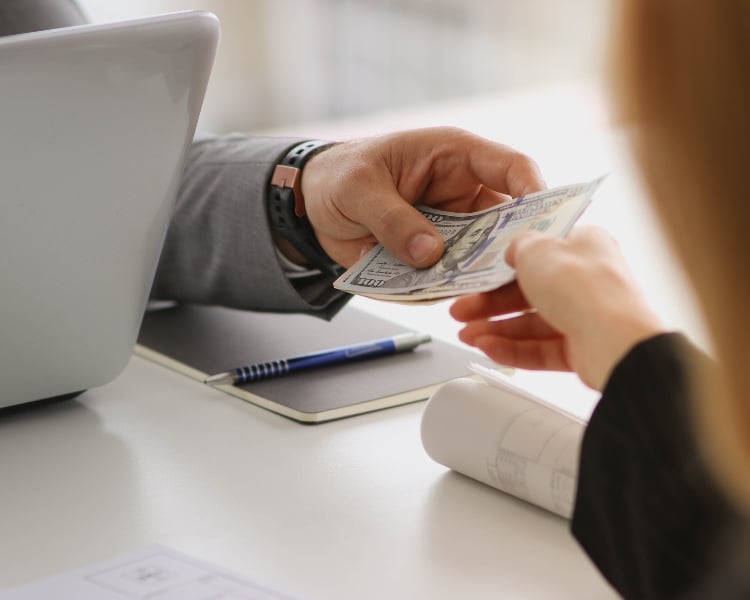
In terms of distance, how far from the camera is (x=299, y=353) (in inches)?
43.2

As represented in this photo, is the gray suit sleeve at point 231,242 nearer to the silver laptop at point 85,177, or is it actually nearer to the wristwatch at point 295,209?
the wristwatch at point 295,209

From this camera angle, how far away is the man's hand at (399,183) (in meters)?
1.01

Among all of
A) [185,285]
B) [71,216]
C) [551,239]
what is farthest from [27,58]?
[185,285]

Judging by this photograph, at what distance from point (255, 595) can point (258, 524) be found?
12cm

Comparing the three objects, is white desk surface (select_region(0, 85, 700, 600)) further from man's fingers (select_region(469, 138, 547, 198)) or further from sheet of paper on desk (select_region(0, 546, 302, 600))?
man's fingers (select_region(469, 138, 547, 198))

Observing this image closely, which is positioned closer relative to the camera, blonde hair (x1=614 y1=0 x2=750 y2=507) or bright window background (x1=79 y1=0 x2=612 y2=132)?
blonde hair (x1=614 y1=0 x2=750 y2=507)

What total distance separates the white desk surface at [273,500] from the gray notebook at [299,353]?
0.7 inches

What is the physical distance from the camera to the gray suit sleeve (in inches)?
Answer: 45.6

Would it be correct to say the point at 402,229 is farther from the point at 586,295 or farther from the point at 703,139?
the point at 703,139

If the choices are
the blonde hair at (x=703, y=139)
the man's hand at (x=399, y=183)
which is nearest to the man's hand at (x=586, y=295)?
the blonde hair at (x=703, y=139)

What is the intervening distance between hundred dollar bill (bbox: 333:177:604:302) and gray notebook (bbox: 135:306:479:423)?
109 mm

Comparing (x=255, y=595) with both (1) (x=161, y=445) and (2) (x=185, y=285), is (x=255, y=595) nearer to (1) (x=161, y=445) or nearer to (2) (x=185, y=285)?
(1) (x=161, y=445)

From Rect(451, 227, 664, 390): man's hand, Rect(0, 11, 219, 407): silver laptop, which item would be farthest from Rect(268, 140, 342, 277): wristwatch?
Rect(451, 227, 664, 390): man's hand

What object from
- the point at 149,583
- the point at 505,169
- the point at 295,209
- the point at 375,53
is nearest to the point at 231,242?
the point at 295,209
